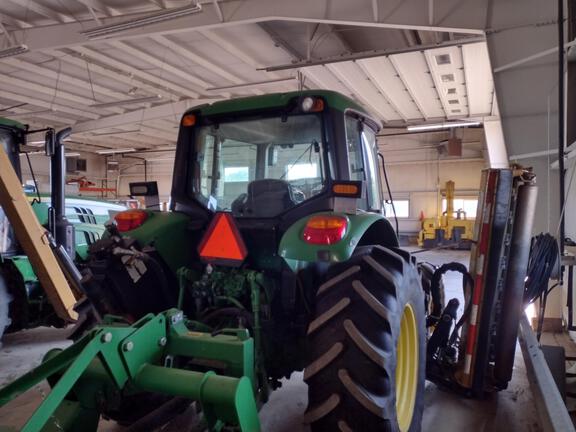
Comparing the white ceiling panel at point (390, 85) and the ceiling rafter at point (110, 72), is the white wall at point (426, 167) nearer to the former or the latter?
the white ceiling panel at point (390, 85)

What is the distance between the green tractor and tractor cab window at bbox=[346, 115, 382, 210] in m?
0.01

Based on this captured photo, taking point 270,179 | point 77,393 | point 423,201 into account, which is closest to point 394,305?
point 270,179

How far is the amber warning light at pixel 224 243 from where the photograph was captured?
92.8 inches

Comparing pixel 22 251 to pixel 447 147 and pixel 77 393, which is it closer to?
pixel 77 393

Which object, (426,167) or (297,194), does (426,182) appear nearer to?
(426,167)

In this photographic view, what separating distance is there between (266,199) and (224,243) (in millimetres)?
441

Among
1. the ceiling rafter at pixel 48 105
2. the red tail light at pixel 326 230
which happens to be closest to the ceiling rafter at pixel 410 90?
the red tail light at pixel 326 230

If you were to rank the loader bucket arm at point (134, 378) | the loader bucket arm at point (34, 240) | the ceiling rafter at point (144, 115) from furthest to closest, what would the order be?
the ceiling rafter at point (144, 115) → the loader bucket arm at point (34, 240) → the loader bucket arm at point (134, 378)

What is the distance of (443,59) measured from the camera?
803 centimetres

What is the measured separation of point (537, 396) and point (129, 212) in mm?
2525

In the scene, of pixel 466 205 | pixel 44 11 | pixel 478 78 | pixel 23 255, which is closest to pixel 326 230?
pixel 23 255

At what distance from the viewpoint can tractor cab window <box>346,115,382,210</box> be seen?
2725mm

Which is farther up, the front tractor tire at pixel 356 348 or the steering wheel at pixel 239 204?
the steering wheel at pixel 239 204

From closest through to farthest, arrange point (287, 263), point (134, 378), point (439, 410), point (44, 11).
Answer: point (134, 378), point (287, 263), point (439, 410), point (44, 11)
